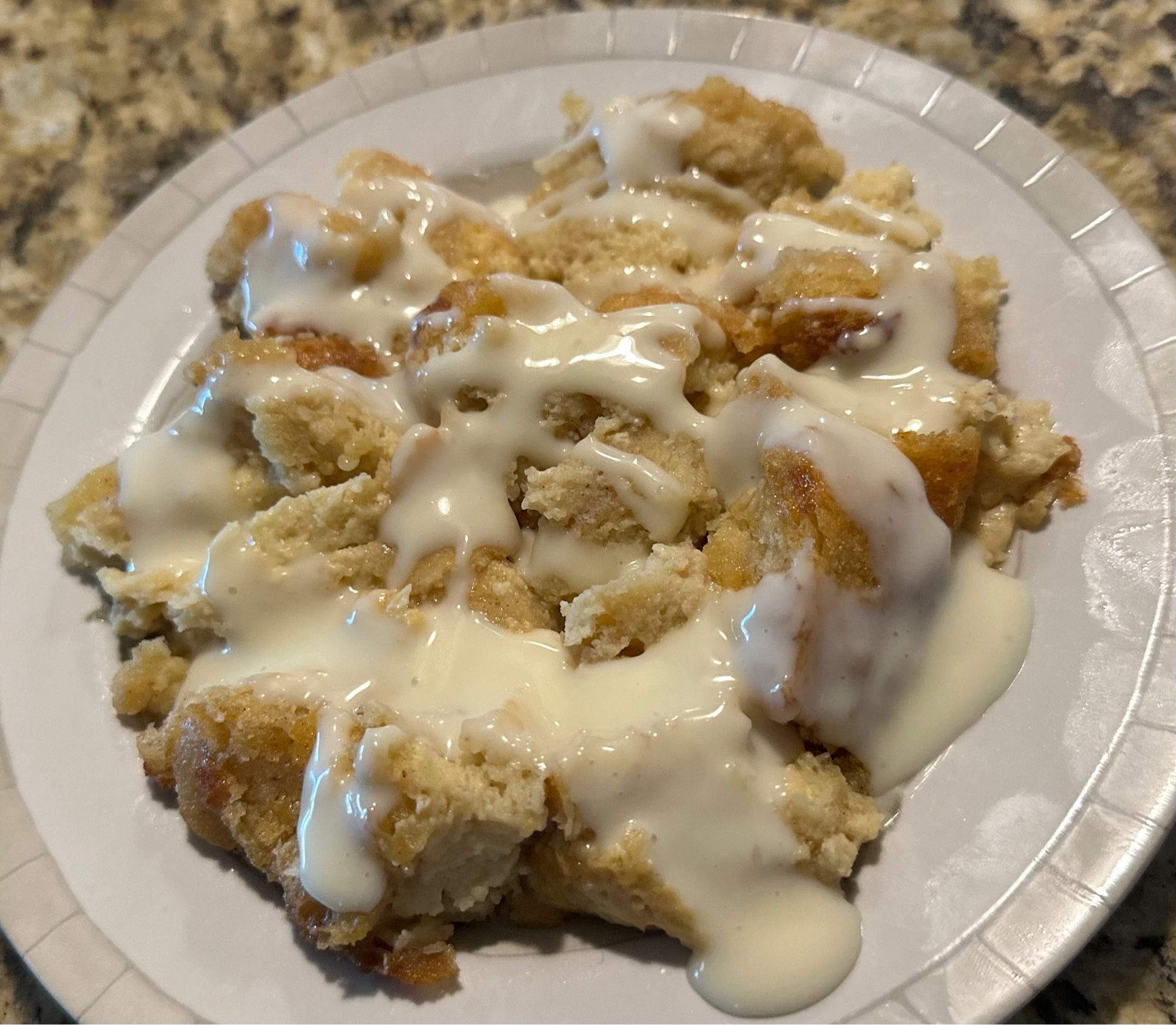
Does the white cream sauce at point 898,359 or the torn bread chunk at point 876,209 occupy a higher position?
the torn bread chunk at point 876,209

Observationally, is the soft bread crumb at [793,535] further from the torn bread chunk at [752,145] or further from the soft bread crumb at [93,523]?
the soft bread crumb at [93,523]

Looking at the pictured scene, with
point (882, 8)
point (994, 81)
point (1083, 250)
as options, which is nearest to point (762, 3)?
point (882, 8)

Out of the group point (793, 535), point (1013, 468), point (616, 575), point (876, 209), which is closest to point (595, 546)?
point (616, 575)

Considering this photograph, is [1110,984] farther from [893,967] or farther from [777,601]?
[777,601]

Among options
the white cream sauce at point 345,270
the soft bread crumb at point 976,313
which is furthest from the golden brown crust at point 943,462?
the white cream sauce at point 345,270

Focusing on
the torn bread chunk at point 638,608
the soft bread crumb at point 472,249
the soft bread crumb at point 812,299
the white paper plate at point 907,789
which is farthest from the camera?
the soft bread crumb at point 472,249

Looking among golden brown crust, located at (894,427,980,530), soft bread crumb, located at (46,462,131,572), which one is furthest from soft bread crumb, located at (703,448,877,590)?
soft bread crumb, located at (46,462,131,572)

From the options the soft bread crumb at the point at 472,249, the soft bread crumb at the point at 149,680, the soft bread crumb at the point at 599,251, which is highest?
the soft bread crumb at the point at 599,251
